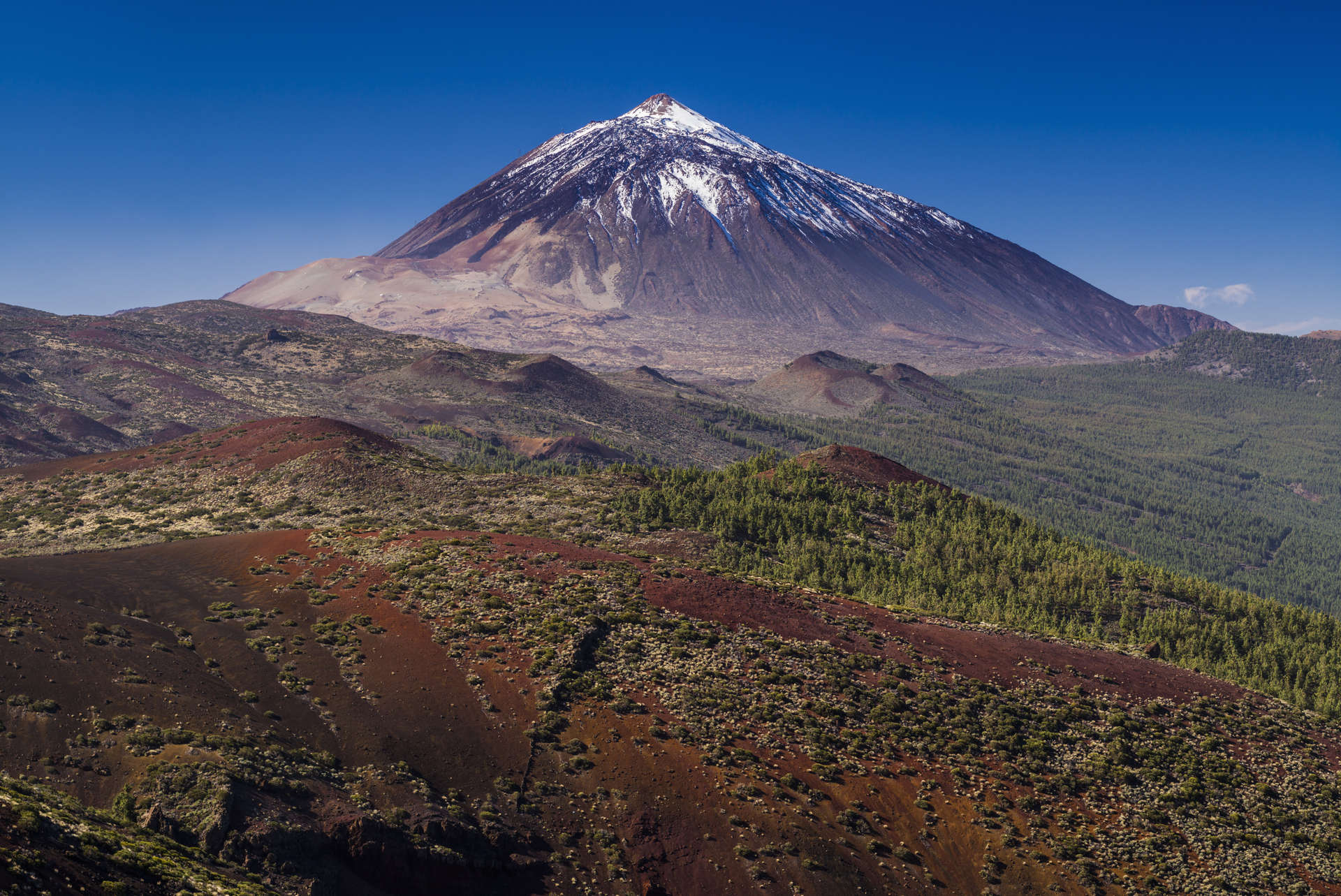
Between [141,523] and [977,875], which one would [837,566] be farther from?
[141,523]

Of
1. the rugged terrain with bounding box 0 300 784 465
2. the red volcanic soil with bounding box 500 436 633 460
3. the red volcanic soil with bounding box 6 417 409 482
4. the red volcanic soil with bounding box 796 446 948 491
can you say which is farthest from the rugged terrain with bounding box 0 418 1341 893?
the rugged terrain with bounding box 0 300 784 465

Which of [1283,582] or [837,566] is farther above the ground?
[837,566]

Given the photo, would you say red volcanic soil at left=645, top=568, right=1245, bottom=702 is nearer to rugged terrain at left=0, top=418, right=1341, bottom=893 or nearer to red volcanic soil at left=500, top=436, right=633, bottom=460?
rugged terrain at left=0, top=418, right=1341, bottom=893

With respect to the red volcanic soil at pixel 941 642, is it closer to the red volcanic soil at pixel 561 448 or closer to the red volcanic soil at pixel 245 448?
the red volcanic soil at pixel 245 448

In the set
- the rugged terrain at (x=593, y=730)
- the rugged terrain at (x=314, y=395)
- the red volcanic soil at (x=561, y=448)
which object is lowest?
the rugged terrain at (x=593, y=730)

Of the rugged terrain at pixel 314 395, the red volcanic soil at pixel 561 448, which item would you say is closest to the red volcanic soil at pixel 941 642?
the rugged terrain at pixel 314 395

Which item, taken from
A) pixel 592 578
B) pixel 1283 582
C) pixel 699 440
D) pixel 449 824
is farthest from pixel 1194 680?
pixel 1283 582

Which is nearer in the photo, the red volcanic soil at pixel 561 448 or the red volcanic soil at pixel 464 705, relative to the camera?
the red volcanic soil at pixel 464 705
